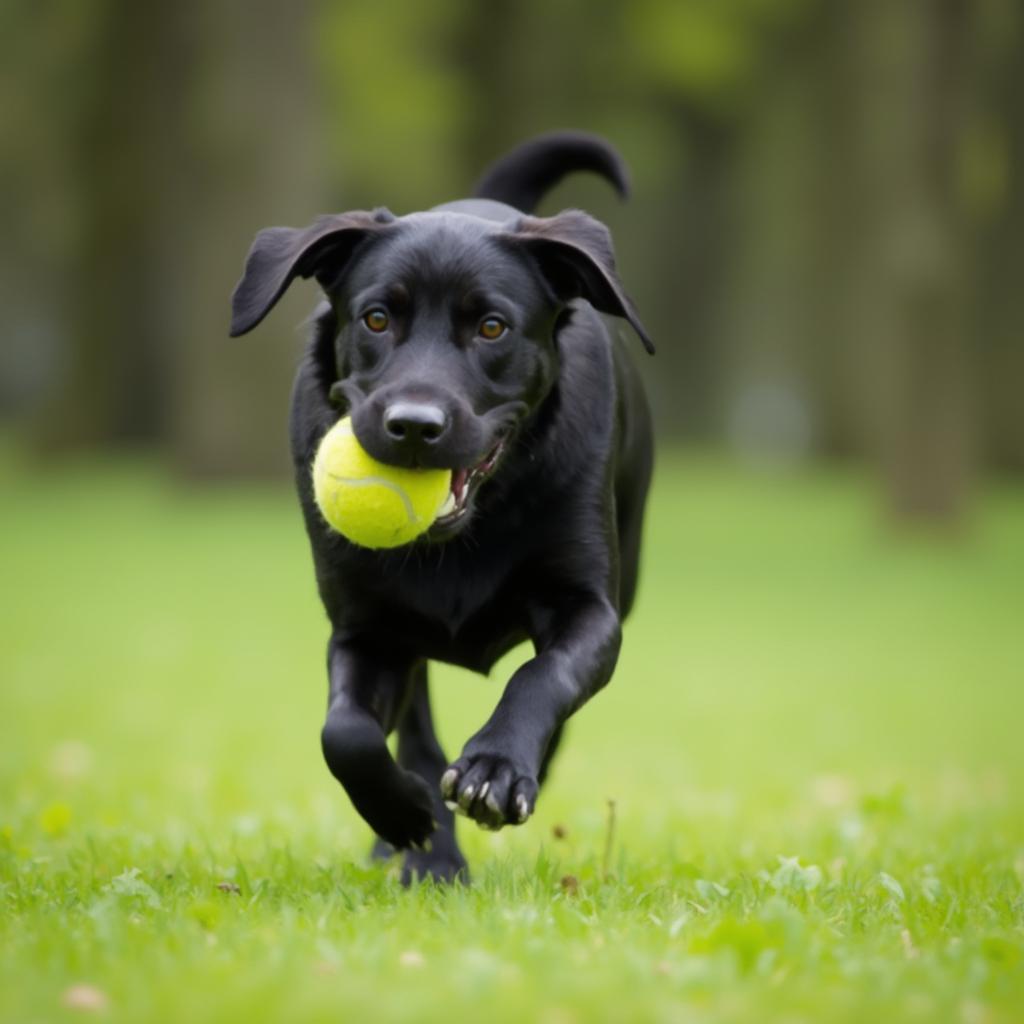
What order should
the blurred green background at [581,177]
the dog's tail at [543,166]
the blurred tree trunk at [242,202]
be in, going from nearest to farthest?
the dog's tail at [543,166]
the blurred green background at [581,177]
the blurred tree trunk at [242,202]

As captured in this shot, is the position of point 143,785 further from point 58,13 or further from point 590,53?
point 590,53

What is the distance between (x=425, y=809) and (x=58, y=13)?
2056 cm

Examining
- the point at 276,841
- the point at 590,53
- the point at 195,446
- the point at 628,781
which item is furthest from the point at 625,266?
the point at 276,841

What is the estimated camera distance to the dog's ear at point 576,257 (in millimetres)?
3916

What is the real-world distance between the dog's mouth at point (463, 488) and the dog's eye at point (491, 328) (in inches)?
10.2

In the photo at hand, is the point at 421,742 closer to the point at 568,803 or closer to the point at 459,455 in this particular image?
the point at 459,455

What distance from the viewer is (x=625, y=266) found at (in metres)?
34.6

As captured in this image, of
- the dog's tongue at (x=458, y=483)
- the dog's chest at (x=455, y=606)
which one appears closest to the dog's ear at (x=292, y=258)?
the dog's tongue at (x=458, y=483)

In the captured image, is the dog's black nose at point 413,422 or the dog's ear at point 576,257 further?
the dog's ear at point 576,257

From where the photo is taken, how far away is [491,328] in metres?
3.93

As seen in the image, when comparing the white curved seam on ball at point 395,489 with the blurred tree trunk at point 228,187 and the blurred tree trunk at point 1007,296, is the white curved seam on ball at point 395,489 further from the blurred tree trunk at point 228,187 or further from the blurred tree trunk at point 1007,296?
the blurred tree trunk at point 1007,296

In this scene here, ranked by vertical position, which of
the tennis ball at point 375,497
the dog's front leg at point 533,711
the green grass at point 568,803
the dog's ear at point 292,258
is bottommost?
the green grass at point 568,803

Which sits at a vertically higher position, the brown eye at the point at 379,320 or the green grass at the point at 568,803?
the brown eye at the point at 379,320

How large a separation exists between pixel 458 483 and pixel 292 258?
0.69 meters
